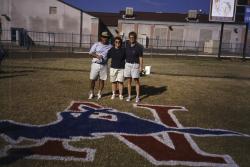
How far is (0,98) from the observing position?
8547mm

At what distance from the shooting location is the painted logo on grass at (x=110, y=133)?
4.96 meters

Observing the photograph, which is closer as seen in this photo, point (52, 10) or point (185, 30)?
point (52, 10)

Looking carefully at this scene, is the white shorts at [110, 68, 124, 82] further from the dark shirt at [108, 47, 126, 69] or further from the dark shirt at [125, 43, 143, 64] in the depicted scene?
the dark shirt at [125, 43, 143, 64]

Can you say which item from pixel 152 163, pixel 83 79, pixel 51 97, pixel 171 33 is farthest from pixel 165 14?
pixel 152 163

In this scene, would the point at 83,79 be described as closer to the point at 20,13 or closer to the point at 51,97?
the point at 51,97

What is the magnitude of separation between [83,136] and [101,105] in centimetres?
259

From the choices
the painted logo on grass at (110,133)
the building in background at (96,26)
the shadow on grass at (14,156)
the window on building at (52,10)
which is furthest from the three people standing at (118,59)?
the window on building at (52,10)

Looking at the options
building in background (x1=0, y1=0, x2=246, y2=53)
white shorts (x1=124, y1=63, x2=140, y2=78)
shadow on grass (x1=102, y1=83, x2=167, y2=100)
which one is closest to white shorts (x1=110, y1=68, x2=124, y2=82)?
white shorts (x1=124, y1=63, x2=140, y2=78)

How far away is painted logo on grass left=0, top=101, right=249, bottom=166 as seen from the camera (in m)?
4.96

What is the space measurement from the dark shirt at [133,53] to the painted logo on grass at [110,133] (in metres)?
1.61

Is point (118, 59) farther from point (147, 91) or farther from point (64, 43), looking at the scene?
point (64, 43)

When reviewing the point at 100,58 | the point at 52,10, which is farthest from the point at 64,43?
the point at 100,58

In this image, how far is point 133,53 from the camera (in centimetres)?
871

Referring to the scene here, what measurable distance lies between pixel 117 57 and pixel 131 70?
54cm
